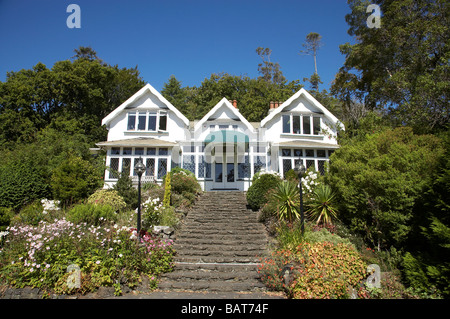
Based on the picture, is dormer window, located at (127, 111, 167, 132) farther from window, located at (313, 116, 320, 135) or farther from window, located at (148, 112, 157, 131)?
window, located at (313, 116, 320, 135)

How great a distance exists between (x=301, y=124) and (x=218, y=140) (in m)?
7.39

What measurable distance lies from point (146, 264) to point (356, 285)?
21.1 ft

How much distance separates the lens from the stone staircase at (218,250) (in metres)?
8.45

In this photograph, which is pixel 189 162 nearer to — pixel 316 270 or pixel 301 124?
pixel 301 124

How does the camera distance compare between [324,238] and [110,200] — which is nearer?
[324,238]

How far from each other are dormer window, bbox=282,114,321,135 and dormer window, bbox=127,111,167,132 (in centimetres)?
1020

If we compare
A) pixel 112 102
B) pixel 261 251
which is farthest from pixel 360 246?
pixel 112 102

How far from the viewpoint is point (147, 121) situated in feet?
71.1

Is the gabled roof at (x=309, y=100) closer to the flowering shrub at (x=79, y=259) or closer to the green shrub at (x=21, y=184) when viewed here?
the flowering shrub at (x=79, y=259)

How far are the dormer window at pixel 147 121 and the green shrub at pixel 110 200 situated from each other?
8.04 metres

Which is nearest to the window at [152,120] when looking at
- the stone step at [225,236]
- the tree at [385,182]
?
the stone step at [225,236]

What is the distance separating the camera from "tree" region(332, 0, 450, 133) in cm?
1332

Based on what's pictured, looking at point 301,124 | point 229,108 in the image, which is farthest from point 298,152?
point 229,108

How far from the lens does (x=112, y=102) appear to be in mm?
34844
